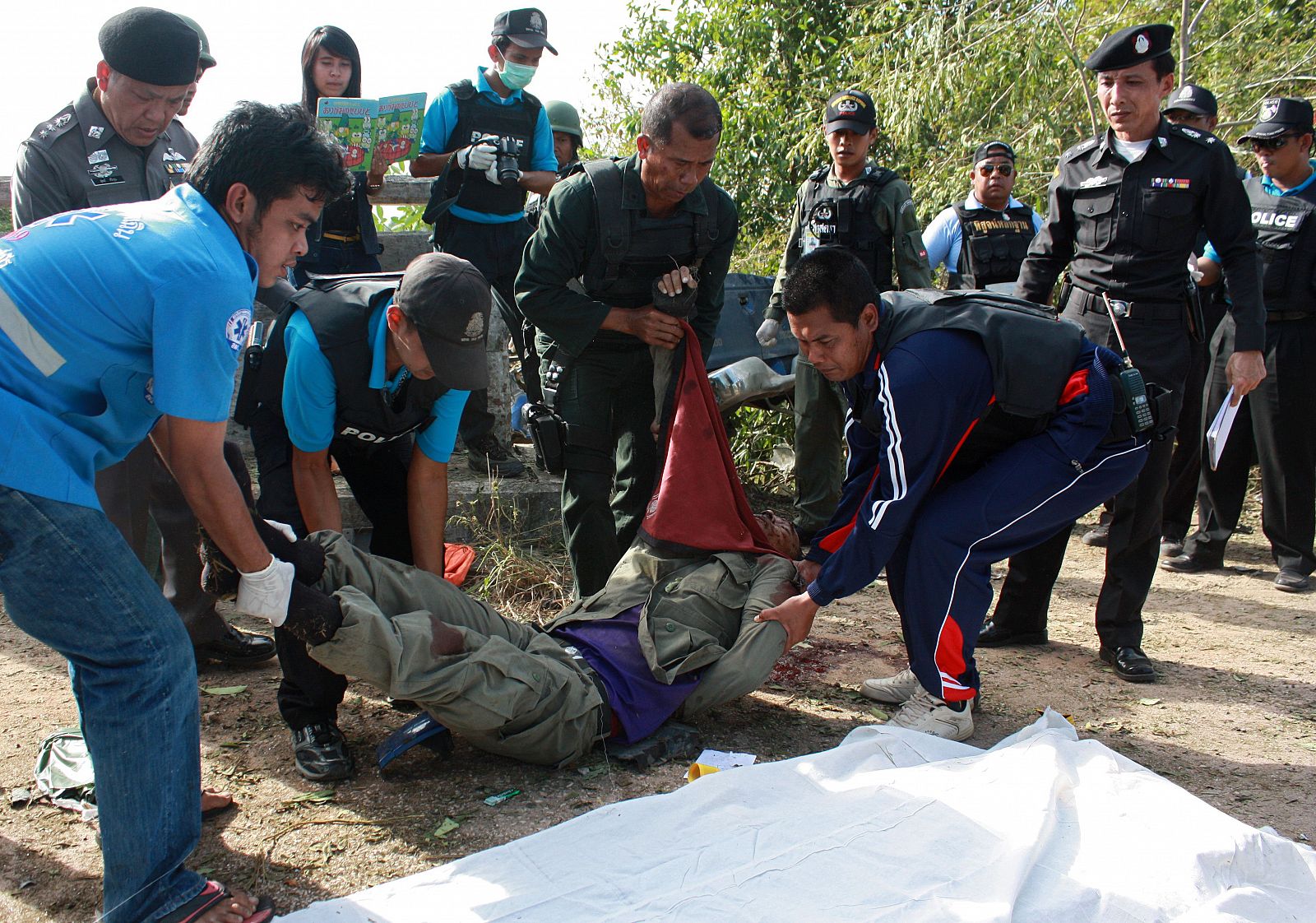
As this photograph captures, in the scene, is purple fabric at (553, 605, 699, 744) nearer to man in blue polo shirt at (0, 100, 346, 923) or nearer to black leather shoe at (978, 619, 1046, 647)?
man in blue polo shirt at (0, 100, 346, 923)

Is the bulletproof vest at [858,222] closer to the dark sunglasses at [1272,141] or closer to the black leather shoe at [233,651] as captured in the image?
the dark sunglasses at [1272,141]

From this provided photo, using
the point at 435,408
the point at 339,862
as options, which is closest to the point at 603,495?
the point at 435,408

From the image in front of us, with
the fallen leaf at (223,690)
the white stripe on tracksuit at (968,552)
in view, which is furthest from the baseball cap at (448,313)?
the white stripe on tracksuit at (968,552)

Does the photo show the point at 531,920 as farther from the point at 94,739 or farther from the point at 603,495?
the point at 603,495

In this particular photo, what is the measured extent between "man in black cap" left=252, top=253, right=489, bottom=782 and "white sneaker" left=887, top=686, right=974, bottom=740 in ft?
5.39

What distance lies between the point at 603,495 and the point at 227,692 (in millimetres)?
1437

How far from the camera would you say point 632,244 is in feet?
12.1

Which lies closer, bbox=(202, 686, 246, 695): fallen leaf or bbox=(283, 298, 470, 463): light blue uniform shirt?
bbox=(283, 298, 470, 463): light blue uniform shirt

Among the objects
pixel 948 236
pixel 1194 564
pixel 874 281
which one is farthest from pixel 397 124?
pixel 1194 564

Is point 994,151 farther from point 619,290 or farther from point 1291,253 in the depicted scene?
point 619,290

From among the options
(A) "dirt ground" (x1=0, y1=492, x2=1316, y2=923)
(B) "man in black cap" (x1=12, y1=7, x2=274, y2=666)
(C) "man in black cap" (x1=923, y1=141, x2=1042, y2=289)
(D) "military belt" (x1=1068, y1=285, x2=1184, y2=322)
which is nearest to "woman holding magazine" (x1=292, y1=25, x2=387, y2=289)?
(B) "man in black cap" (x1=12, y1=7, x2=274, y2=666)

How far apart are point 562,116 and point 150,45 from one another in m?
3.32

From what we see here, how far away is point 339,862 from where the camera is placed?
240 cm

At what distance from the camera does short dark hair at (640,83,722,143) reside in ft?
11.3
